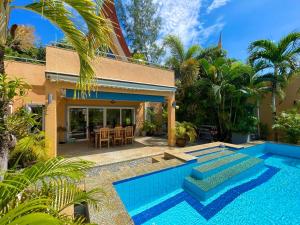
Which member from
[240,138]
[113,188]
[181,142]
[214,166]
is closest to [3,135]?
[113,188]

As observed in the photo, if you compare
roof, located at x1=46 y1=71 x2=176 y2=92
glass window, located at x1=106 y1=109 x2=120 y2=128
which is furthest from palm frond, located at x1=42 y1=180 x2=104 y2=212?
glass window, located at x1=106 y1=109 x2=120 y2=128

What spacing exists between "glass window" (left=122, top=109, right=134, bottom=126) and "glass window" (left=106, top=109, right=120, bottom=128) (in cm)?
67

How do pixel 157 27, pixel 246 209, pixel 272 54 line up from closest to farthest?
pixel 246 209, pixel 272 54, pixel 157 27

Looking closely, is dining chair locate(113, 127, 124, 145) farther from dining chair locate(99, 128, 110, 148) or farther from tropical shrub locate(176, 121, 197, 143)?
tropical shrub locate(176, 121, 197, 143)

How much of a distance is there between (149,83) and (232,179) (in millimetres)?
10096

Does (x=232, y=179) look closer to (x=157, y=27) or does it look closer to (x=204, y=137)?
(x=204, y=137)

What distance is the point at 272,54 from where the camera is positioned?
17828 mm

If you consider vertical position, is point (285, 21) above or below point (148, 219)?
above

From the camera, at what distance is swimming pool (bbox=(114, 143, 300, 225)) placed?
22.7 ft

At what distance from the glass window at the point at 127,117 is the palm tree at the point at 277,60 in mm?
15206

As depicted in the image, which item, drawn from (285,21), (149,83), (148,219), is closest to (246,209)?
(148,219)

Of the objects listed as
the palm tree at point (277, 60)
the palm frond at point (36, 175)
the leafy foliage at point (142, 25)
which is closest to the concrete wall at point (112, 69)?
the palm frond at point (36, 175)

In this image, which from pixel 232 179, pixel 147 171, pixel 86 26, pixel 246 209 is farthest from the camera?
pixel 232 179

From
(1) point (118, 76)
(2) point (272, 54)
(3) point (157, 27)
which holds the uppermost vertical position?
(3) point (157, 27)
